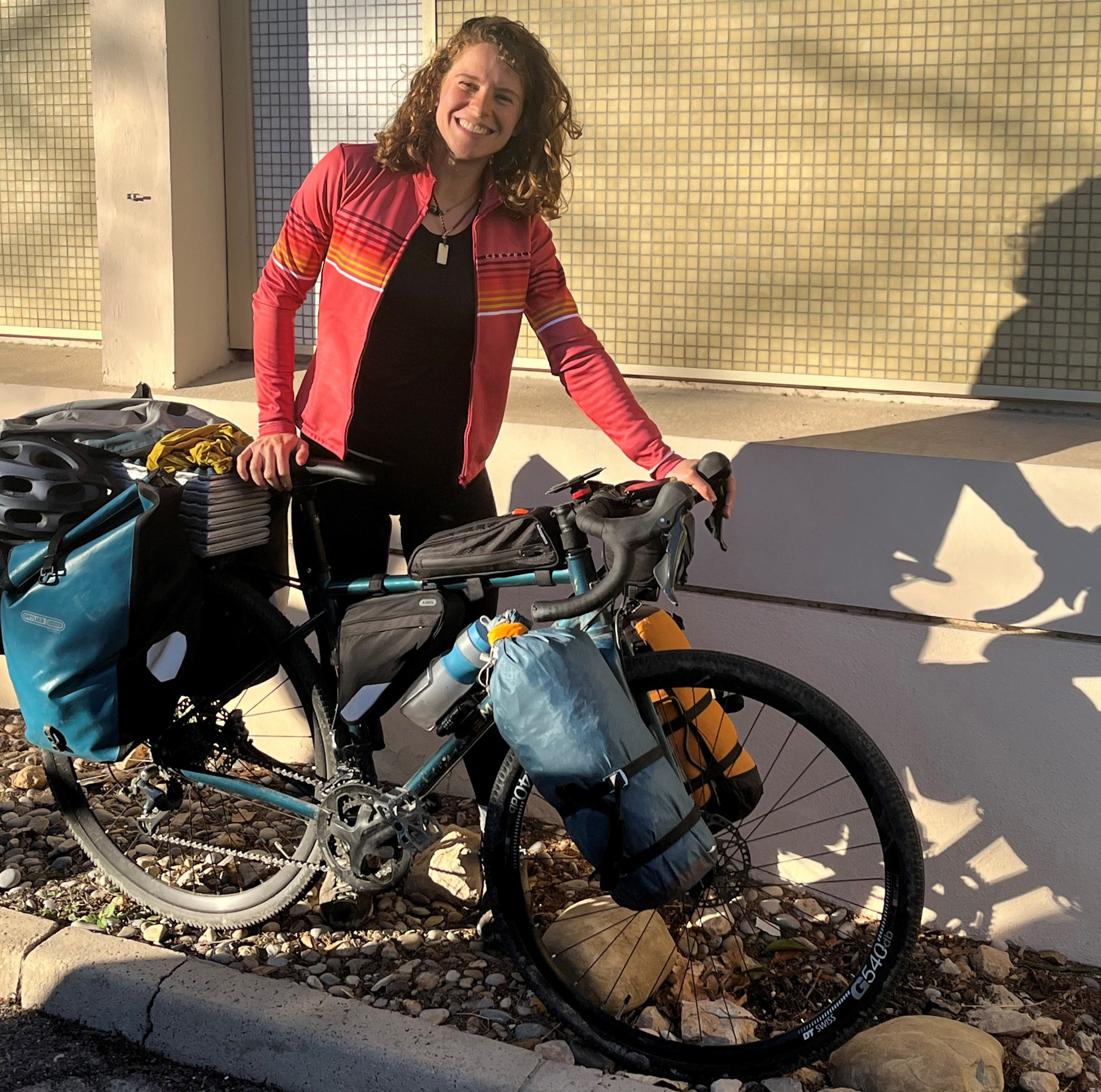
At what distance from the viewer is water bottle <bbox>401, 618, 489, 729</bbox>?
269 cm

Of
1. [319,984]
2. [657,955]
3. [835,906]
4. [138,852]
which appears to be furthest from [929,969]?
[138,852]

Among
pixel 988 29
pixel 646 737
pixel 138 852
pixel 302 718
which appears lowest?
pixel 138 852

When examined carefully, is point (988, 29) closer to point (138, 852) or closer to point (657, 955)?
point (657, 955)

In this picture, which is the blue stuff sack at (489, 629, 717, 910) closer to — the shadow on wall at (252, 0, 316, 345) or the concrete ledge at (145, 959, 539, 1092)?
the concrete ledge at (145, 959, 539, 1092)

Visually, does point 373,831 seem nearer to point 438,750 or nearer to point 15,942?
point 438,750

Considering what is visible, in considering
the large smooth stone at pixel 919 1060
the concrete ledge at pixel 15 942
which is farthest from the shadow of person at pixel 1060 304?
the concrete ledge at pixel 15 942

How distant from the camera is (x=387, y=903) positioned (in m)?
3.43

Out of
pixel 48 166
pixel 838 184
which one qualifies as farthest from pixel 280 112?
pixel 838 184

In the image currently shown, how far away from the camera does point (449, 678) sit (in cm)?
274

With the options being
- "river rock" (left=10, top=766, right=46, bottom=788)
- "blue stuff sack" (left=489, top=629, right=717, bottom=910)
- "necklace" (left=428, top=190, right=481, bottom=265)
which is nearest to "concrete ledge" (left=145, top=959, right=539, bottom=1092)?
"blue stuff sack" (left=489, top=629, right=717, bottom=910)

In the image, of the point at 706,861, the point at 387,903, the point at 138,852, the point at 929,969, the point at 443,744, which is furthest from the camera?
the point at 138,852

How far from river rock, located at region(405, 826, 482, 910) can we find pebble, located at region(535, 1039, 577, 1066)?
623mm

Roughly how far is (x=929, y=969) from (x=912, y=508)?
120cm

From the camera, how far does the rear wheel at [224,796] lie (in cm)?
312
